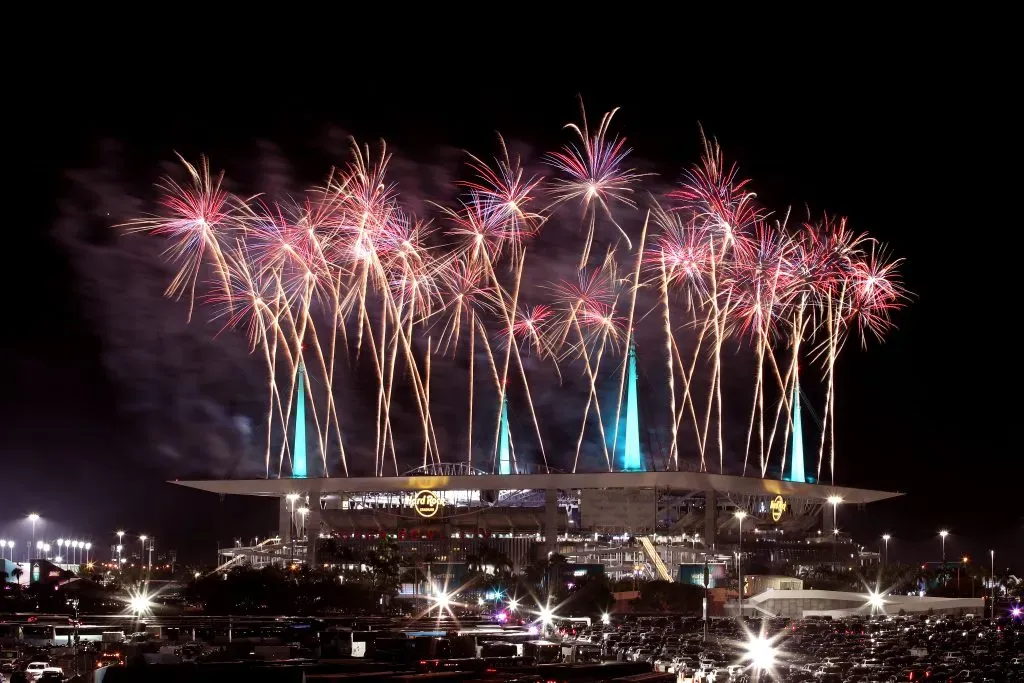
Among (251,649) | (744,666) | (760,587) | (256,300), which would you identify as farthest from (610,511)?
(251,649)

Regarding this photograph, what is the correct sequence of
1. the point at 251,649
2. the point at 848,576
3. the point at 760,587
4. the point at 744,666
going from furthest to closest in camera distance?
the point at 848,576, the point at 760,587, the point at 744,666, the point at 251,649

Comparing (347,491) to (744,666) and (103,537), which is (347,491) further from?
(744,666)

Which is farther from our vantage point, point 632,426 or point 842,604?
point 632,426

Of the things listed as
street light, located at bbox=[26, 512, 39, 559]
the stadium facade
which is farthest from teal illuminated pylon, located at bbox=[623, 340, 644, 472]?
street light, located at bbox=[26, 512, 39, 559]

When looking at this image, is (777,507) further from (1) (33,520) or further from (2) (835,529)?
(1) (33,520)

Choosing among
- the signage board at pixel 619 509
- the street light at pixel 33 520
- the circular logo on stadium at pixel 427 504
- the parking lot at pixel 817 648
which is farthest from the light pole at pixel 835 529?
the street light at pixel 33 520

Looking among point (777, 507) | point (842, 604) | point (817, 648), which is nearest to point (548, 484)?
point (777, 507)

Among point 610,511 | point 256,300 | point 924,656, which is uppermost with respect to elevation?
point 256,300
